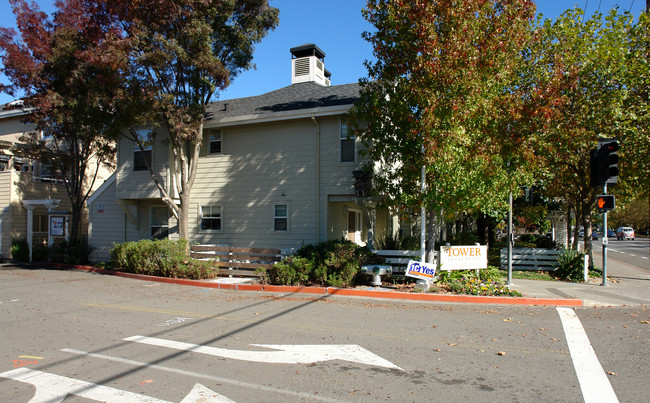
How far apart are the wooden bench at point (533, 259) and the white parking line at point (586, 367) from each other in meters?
8.64

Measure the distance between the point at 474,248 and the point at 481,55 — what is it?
201 inches

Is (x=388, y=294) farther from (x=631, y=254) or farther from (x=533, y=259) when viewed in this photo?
(x=631, y=254)

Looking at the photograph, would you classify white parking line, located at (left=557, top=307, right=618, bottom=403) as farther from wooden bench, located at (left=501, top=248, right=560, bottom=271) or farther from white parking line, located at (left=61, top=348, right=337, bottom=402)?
wooden bench, located at (left=501, top=248, right=560, bottom=271)

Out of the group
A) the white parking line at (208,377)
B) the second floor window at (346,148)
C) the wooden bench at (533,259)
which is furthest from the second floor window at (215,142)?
the white parking line at (208,377)

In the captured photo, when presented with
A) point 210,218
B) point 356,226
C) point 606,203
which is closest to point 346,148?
point 356,226

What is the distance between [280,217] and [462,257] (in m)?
7.08

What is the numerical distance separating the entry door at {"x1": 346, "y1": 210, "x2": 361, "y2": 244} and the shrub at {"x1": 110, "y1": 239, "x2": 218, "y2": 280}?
19.4ft

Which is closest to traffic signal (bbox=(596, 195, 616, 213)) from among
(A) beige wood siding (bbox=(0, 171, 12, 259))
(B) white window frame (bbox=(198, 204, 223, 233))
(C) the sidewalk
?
(C) the sidewalk

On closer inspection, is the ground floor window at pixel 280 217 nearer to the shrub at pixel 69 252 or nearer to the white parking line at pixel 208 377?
the shrub at pixel 69 252

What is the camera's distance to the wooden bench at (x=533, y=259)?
1631cm

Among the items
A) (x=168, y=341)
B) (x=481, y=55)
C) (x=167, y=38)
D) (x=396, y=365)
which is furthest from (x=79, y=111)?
(x=396, y=365)

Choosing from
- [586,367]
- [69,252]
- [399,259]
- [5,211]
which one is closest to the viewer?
[586,367]

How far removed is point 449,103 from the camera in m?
10.8

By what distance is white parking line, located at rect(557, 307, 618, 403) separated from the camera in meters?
4.75
